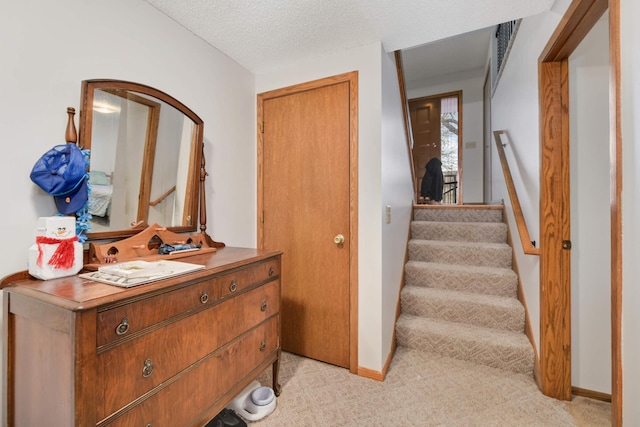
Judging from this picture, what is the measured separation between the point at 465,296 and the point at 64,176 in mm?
2784

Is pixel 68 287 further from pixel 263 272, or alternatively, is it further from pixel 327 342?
pixel 327 342

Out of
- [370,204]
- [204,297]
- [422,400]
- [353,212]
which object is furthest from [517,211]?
[204,297]

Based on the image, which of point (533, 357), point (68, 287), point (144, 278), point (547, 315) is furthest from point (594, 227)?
point (68, 287)

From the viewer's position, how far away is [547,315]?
5.82 ft

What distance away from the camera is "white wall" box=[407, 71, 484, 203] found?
4.96 m

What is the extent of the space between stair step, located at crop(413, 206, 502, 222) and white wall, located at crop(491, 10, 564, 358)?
0.34 m

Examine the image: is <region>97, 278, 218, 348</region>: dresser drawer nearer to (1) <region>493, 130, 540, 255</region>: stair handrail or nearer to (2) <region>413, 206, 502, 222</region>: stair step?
(1) <region>493, 130, 540, 255</region>: stair handrail

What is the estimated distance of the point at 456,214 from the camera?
11.0ft

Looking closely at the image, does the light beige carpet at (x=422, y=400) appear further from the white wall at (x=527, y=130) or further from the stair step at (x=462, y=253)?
the stair step at (x=462, y=253)

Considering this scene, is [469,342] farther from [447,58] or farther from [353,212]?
[447,58]

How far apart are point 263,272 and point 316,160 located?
97 centimetres

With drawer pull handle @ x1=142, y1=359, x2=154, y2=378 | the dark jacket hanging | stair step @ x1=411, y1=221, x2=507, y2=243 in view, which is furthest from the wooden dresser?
the dark jacket hanging

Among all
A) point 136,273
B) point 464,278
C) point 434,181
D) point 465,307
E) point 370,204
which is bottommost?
point 465,307

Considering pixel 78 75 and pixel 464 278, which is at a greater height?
pixel 78 75
